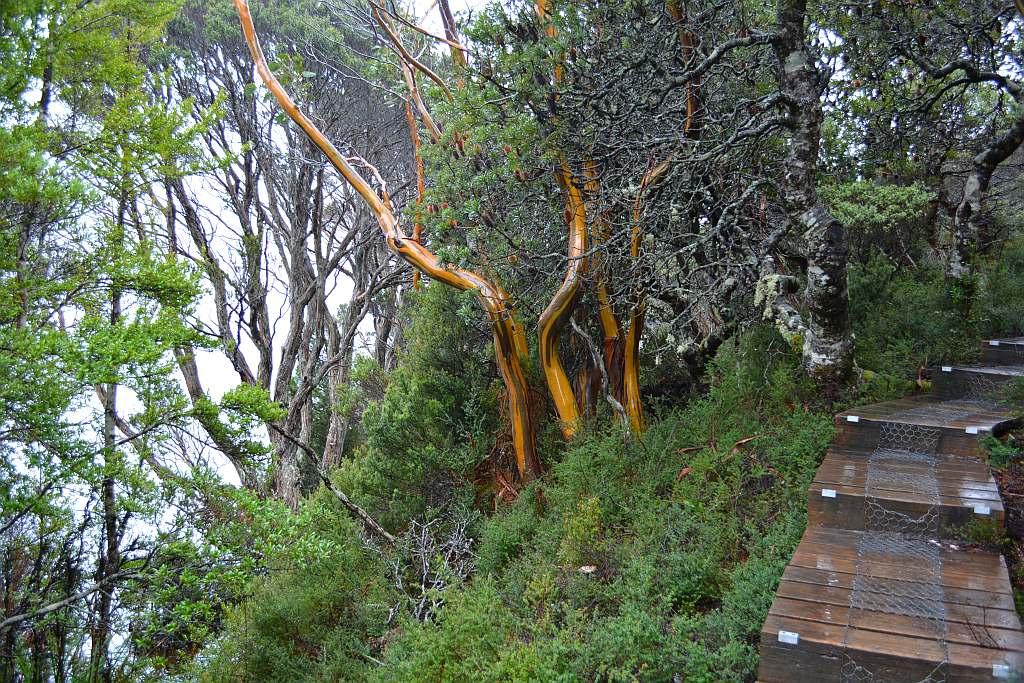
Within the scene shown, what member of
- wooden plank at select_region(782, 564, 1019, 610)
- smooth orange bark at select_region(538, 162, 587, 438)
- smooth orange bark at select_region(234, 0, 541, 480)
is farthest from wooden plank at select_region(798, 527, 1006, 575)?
smooth orange bark at select_region(234, 0, 541, 480)

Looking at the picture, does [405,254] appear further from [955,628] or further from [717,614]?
[955,628]

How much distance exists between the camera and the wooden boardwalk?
10.2 feet

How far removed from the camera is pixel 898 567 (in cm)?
385

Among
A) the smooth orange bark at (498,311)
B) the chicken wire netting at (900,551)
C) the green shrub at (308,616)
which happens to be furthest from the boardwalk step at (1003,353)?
the green shrub at (308,616)

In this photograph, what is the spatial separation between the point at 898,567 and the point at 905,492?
616mm

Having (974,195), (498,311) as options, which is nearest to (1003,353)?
(974,195)

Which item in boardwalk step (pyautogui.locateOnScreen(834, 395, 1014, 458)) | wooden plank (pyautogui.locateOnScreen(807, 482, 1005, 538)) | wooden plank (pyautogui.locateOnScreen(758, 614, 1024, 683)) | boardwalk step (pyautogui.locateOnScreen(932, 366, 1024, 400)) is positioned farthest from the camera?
boardwalk step (pyautogui.locateOnScreen(932, 366, 1024, 400))

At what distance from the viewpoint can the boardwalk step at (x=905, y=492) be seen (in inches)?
158

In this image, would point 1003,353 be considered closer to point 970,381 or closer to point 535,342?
point 970,381

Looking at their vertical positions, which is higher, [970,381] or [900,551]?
[970,381]

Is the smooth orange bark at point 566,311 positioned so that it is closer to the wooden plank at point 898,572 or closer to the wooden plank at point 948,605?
the wooden plank at point 898,572

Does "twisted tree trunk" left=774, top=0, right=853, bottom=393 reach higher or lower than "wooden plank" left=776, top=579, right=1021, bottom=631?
higher

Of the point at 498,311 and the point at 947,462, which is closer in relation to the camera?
the point at 947,462

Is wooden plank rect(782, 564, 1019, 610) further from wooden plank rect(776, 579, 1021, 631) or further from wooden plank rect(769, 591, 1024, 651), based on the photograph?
wooden plank rect(769, 591, 1024, 651)
